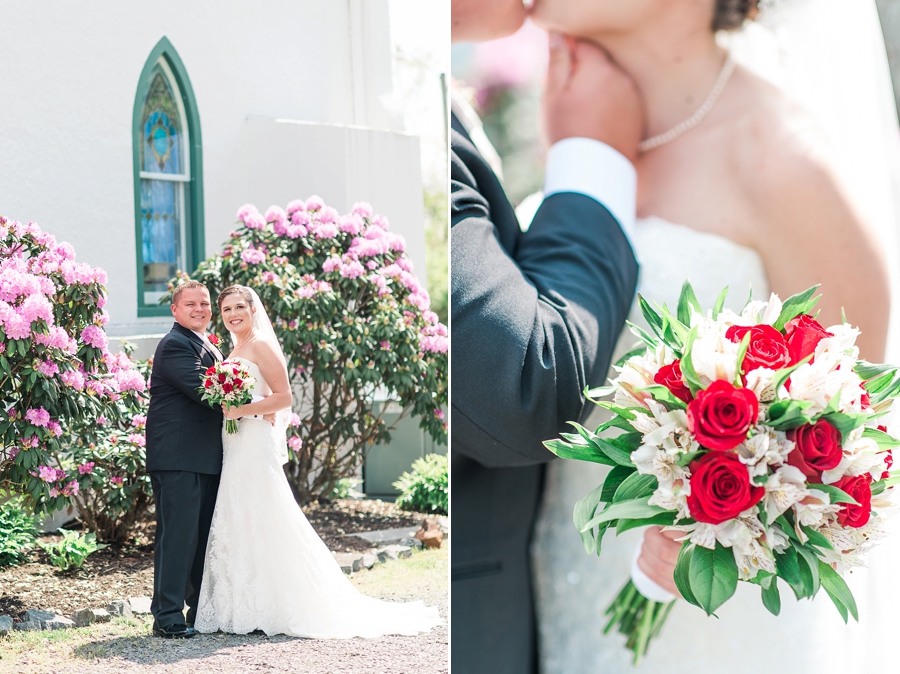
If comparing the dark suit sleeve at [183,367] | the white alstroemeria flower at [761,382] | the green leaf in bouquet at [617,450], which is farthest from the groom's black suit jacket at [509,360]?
the dark suit sleeve at [183,367]

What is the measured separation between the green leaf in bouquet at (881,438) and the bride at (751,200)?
0.63m

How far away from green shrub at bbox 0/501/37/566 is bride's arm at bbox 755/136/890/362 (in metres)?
2.86

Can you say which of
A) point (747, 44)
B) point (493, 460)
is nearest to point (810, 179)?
point (747, 44)

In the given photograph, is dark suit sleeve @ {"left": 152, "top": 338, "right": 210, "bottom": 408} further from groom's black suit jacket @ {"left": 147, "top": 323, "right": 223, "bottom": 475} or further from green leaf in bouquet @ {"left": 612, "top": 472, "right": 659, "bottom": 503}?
green leaf in bouquet @ {"left": 612, "top": 472, "right": 659, "bottom": 503}

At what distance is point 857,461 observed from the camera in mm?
1262

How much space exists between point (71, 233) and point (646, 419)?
284cm

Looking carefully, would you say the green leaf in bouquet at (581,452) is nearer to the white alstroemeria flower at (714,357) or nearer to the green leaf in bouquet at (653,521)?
the green leaf in bouquet at (653,521)

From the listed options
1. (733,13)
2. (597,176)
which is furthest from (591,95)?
(733,13)

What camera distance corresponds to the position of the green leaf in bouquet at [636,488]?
4.40 feet

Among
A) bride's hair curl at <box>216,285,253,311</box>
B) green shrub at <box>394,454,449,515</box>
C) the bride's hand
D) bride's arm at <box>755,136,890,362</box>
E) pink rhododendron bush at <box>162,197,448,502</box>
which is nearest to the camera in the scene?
bride's arm at <box>755,136,890,362</box>

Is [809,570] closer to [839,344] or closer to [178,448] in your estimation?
[839,344]

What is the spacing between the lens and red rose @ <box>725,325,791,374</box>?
4.10 ft

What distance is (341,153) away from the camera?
419 centimetres

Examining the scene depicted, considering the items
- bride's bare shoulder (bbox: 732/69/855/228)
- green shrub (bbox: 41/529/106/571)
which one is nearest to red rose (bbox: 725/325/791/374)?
bride's bare shoulder (bbox: 732/69/855/228)
